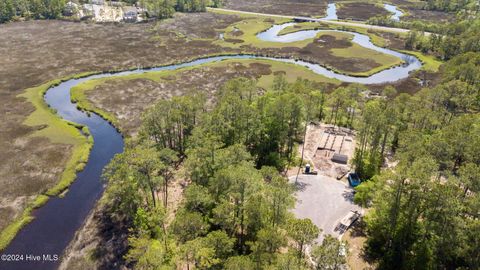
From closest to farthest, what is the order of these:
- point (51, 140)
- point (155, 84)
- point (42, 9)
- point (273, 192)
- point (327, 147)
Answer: point (273, 192)
point (327, 147)
point (51, 140)
point (155, 84)
point (42, 9)

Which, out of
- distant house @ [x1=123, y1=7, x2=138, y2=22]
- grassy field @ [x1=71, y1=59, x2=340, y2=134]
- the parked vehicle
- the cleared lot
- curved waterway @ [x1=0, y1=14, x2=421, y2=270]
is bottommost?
curved waterway @ [x1=0, y1=14, x2=421, y2=270]

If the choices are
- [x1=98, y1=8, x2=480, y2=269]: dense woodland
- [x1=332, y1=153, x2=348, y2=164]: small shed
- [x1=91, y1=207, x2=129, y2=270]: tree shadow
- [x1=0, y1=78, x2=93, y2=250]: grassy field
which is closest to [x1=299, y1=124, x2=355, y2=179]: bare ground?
[x1=332, y1=153, x2=348, y2=164]: small shed

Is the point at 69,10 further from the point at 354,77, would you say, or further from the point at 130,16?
the point at 354,77

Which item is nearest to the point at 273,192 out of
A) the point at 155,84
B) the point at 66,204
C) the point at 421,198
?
the point at 421,198

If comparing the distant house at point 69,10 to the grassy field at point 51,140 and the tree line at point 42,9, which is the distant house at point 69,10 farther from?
the grassy field at point 51,140

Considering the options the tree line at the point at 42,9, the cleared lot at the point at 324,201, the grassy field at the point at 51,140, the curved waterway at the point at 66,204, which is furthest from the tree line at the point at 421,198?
the tree line at the point at 42,9

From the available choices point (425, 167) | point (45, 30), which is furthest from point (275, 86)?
point (45, 30)

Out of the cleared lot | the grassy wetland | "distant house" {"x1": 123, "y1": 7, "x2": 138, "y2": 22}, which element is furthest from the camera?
"distant house" {"x1": 123, "y1": 7, "x2": 138, "y2": 22}

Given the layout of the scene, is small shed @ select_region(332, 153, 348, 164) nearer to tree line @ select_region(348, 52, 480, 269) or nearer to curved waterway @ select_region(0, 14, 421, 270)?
tree line @ select_region(348, 52, 480, 269)
